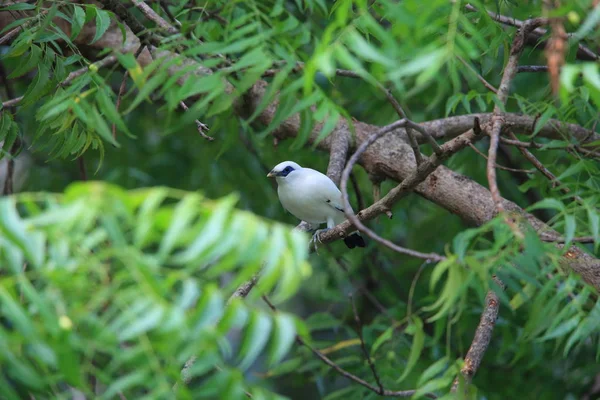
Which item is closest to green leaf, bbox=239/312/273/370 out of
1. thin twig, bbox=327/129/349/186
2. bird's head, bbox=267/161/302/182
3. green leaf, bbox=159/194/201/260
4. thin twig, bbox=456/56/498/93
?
green leaf, bbox=159/194/201/260

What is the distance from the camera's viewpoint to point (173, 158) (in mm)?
7359

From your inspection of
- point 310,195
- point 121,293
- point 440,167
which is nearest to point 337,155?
point 310,195

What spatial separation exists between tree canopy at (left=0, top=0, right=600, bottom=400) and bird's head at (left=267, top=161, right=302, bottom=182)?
0.48 m

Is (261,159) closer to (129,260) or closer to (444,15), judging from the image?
(444,15)

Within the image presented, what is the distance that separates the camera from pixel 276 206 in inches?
287

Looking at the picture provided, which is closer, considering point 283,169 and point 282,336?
point 282,336

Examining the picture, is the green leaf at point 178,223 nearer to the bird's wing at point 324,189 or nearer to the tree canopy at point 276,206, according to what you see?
the tree canopy at point 276,206

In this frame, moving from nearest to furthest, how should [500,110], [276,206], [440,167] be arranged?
[500,110]
[440,167]
[276,206]

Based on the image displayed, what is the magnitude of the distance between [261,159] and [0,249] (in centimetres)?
480

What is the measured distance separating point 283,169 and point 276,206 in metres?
1.20

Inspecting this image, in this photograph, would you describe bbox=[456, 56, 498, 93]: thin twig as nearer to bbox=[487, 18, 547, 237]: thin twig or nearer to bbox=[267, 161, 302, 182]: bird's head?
bbox=[487, 18, 547, 237]: thin twig

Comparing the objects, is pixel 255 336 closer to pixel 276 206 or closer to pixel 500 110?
pixel 500 110

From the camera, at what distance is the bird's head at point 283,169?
20.0 ft

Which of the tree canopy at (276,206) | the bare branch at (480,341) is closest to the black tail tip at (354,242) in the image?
the tree canopy at (276,206)
